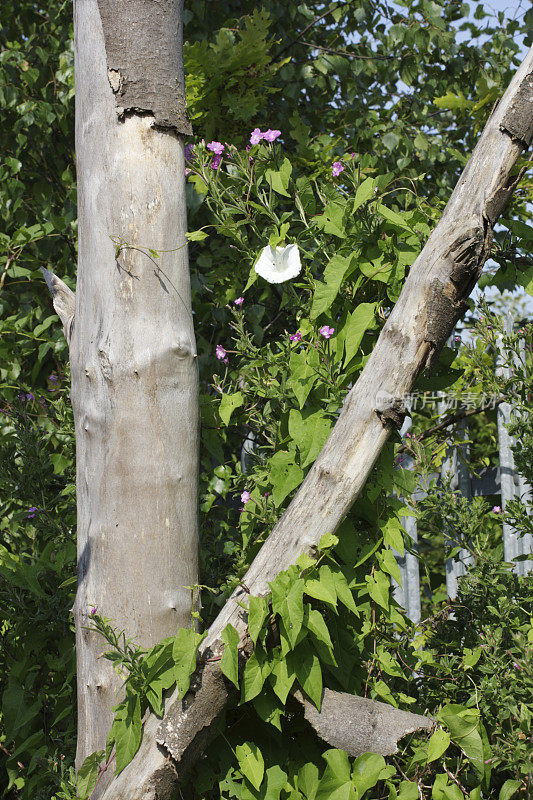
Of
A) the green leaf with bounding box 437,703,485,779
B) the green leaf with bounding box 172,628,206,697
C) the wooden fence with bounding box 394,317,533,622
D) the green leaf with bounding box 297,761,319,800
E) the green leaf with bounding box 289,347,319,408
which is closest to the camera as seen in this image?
the green leaf with bounding box 172,628,206,697

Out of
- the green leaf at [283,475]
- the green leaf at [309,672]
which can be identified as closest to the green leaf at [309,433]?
the green leaf at [283,475]

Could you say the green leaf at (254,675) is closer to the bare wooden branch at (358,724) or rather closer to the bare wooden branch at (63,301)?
the bare wooden branch at (358,724)

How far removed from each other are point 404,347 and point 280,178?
0.56 meters

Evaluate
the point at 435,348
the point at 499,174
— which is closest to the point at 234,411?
the point at 435,348

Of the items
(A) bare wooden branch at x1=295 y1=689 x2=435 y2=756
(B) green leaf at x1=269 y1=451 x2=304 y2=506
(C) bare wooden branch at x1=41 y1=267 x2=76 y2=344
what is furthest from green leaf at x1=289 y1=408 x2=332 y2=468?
(C) bare wooden branch at x1=41 y1=267 x2=76 y2=344

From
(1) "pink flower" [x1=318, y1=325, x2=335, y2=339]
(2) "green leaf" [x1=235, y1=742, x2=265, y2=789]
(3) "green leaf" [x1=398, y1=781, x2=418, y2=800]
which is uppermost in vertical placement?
(1) "pink flower" [x1=318, y1=325, x2=335, y2=339]

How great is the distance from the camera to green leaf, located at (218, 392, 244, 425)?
175 cm

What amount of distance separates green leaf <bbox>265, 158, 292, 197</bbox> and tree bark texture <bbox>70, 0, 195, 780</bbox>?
25 cm

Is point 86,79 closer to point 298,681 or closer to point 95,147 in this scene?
point 95,147

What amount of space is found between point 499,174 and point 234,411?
0.90 m

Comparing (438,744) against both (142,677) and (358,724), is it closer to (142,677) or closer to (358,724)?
(358,724)

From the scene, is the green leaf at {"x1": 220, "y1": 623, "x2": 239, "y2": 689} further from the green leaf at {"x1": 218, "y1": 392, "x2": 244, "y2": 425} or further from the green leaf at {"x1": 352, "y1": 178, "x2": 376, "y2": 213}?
the green leaf at {"x1": 352, "y1": 178, "x2": 376, "y2": 213}

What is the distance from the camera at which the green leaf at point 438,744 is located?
1440 millimetres

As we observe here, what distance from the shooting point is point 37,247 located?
8.11 feet
